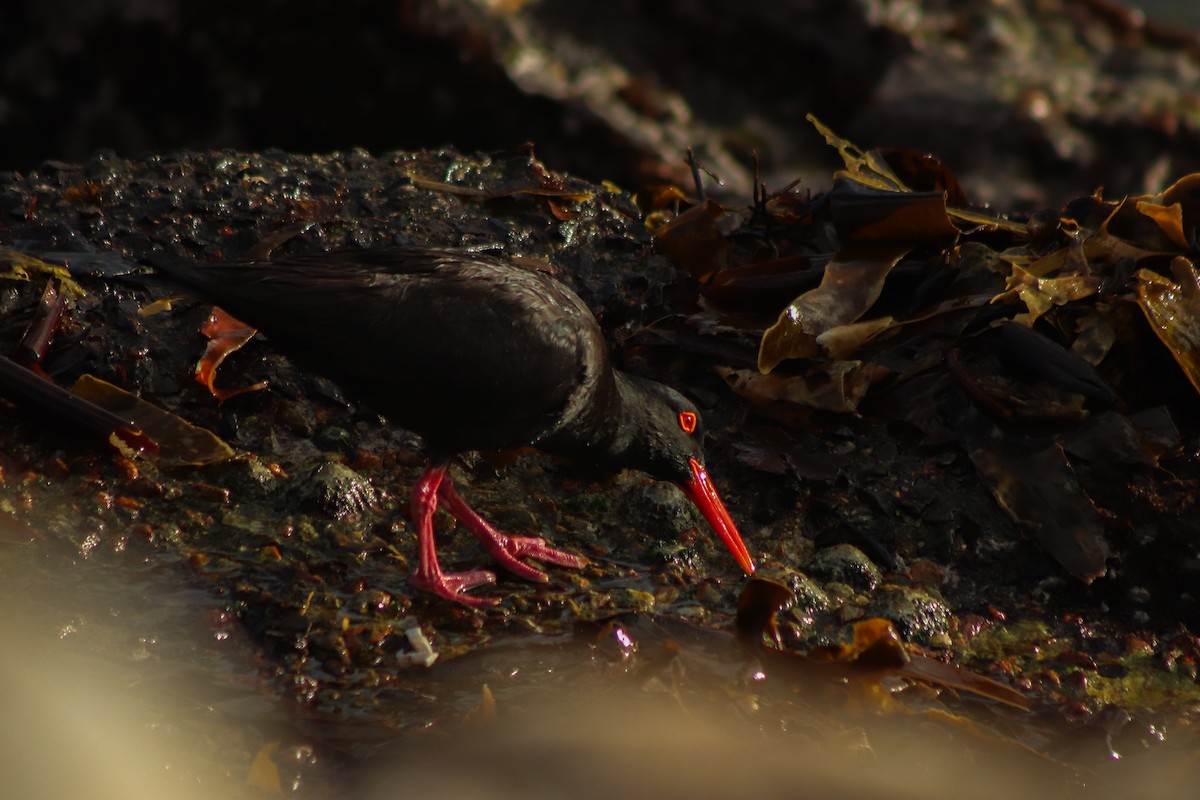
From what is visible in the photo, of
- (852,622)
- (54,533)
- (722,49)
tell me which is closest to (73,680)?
(54,533)

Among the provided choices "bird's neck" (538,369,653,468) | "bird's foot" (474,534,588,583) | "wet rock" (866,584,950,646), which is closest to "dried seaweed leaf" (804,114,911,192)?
"bird's neck" (538,369,653,468)

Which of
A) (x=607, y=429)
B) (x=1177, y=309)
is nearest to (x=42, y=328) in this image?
(x=607, y=429)

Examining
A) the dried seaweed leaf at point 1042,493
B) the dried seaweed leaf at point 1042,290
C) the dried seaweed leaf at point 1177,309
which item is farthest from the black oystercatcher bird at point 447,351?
the dried seaweed leaf at point 1177,309

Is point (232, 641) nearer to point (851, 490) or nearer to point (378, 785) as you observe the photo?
point (378, 785)

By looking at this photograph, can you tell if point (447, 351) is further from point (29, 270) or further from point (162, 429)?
point (29, 270)

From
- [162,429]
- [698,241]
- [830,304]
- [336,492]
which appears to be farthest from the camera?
[698,241]

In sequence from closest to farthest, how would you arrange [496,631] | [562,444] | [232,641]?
[232,641]
[496,631]
[562,444]

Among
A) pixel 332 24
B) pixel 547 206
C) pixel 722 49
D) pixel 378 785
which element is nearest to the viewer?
pixel 378 785
